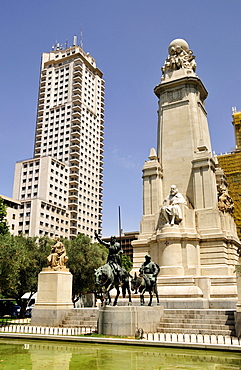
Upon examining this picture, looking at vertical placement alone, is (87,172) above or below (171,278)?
above

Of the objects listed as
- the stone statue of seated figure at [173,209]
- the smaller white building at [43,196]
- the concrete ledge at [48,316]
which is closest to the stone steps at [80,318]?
the concrete ledge at [48,316]

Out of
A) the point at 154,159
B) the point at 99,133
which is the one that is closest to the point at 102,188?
the point at 99,133

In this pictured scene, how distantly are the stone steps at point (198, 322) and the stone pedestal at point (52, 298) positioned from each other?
722 cm

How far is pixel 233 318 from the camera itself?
59.3 feet

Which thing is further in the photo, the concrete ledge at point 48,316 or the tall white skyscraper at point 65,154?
the tall white skyscraper at point 65,154

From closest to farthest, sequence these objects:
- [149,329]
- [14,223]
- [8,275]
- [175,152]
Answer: [149,329] < [8,275] < [175,152] < [14,223]

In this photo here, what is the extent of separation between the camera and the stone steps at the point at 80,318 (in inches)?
834

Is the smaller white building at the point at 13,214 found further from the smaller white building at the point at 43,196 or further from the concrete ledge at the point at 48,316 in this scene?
the concrete ledge at the point at 48,316

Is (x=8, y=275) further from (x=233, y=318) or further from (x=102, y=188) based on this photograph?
(x=102, y=188)

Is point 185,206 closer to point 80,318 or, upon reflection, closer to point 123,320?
point 80,318

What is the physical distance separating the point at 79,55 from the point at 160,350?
124 m

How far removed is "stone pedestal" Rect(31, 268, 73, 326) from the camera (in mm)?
22453

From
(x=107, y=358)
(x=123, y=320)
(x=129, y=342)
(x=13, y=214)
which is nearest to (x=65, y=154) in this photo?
(x=13, y=214)

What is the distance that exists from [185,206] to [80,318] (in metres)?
11.6
